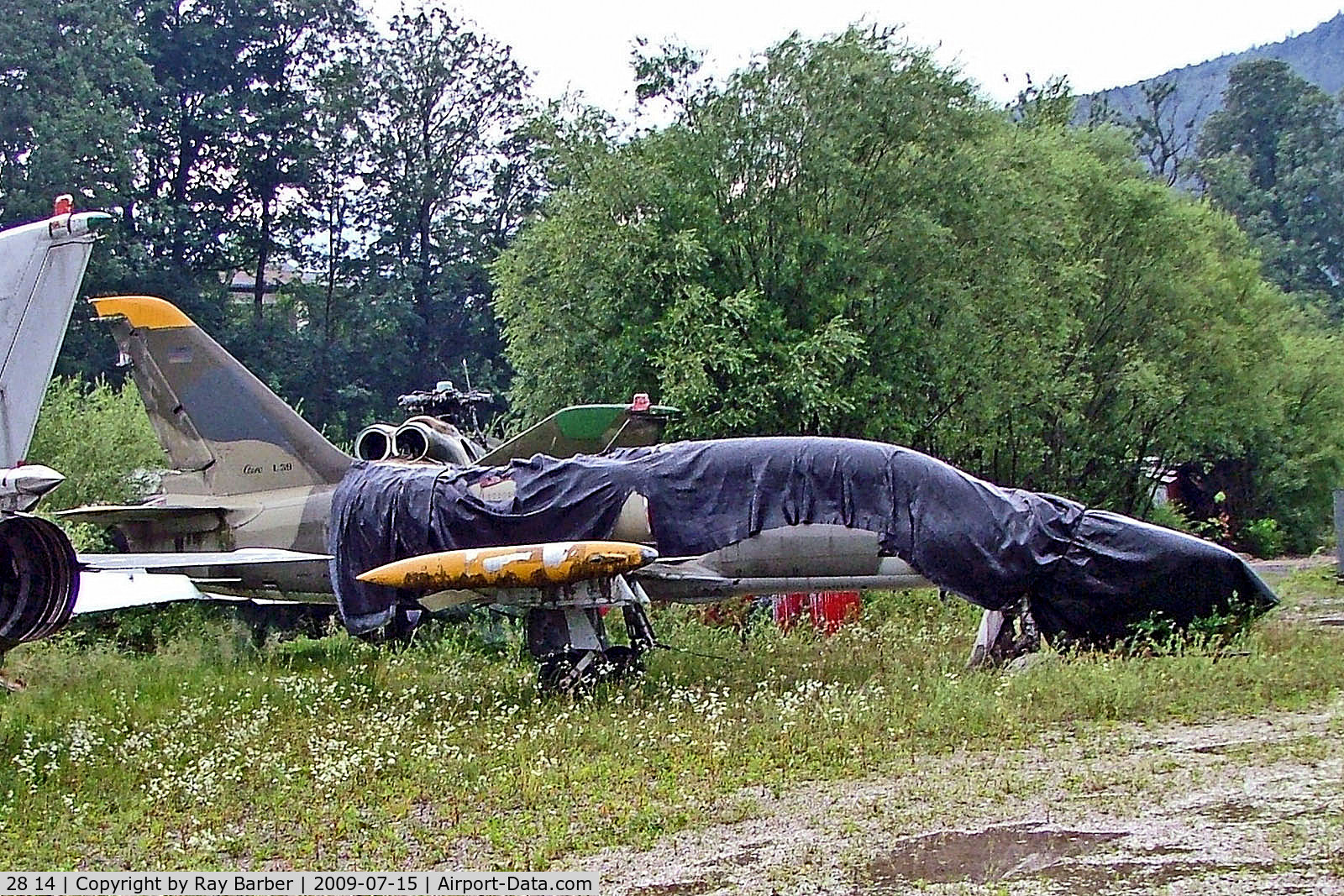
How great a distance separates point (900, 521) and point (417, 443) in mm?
5297

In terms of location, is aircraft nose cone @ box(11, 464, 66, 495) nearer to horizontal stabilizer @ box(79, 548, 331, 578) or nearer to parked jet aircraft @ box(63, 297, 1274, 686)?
horizontal stabilizer @ box(79, 548, 331, 578)

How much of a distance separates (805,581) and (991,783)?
410 centimetres

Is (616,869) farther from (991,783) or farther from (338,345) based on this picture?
(338,345)

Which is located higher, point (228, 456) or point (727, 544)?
point (228, 456)

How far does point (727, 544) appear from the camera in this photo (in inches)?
435

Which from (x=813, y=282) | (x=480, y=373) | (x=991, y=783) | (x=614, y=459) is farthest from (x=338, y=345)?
(x=991, y=783)

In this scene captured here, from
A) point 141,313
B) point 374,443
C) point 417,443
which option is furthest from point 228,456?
point 417,443

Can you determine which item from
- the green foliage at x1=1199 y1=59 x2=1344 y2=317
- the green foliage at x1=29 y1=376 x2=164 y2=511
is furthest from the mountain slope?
the green foliage at x1=29 y1=376 x2=164 y2=511

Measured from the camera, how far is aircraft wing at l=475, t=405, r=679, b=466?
1485 cm

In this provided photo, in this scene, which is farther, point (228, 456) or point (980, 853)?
point (228, 456)

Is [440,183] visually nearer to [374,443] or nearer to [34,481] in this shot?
[374,443]

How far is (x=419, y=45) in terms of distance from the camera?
4416cm

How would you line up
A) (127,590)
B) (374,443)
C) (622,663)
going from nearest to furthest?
(127,590) < (622,663) < (374,443)

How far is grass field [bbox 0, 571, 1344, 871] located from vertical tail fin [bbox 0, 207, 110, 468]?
89.8 inches
